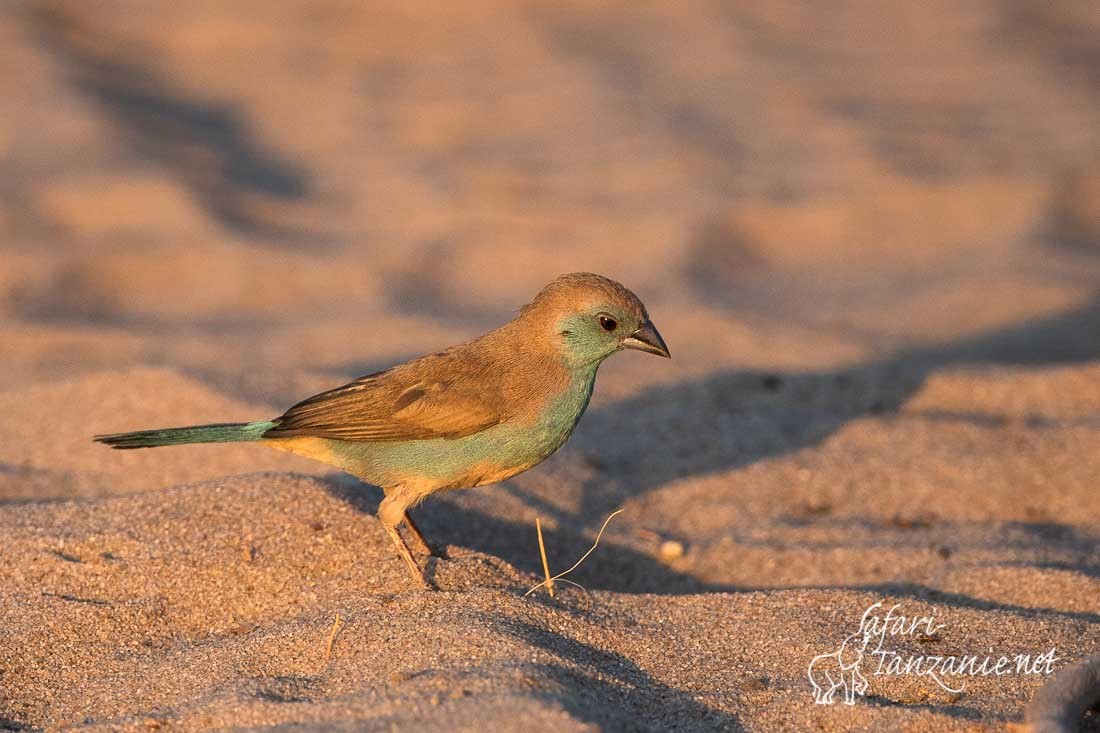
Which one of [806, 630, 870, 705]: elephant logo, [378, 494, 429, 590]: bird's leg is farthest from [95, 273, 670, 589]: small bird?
[806, 630, 870, 705]: elephant logo

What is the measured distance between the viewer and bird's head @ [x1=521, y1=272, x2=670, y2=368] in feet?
14.1

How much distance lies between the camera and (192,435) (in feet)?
14.2

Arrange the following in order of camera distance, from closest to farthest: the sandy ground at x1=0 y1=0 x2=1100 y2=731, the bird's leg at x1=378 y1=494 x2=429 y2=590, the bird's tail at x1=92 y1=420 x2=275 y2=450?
the sandy ground at x1=0 y1=0 x2=1100 y2=731
the bird's leg at x1=378 y1=494 x2=429 y2=590
the bird's tail at x1=92 y1=420 x2=275 y2=450

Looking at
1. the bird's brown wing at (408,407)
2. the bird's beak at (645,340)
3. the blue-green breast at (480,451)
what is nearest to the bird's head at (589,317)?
the bird's beak at (645,340)

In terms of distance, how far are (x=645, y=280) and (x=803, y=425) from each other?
2.56 metres

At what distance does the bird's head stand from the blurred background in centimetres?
199

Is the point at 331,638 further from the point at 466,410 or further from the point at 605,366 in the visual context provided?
the point at 605,366

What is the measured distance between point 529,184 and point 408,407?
19.2 ft

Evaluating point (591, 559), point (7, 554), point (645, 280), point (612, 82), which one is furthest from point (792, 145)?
point (7, 554)

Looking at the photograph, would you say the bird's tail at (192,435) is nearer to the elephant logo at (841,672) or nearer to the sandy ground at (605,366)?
the sandy ground at (605,366)

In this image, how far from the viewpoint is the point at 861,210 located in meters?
9.66

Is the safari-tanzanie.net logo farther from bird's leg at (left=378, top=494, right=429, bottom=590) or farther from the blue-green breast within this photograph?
bird's leg at (left=378, top=494, right=429, bottom=590)

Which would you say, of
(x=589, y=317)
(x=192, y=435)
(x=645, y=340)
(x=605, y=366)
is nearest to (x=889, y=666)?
(x=645, y=340)

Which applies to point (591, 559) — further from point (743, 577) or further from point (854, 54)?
point (854, 54)
